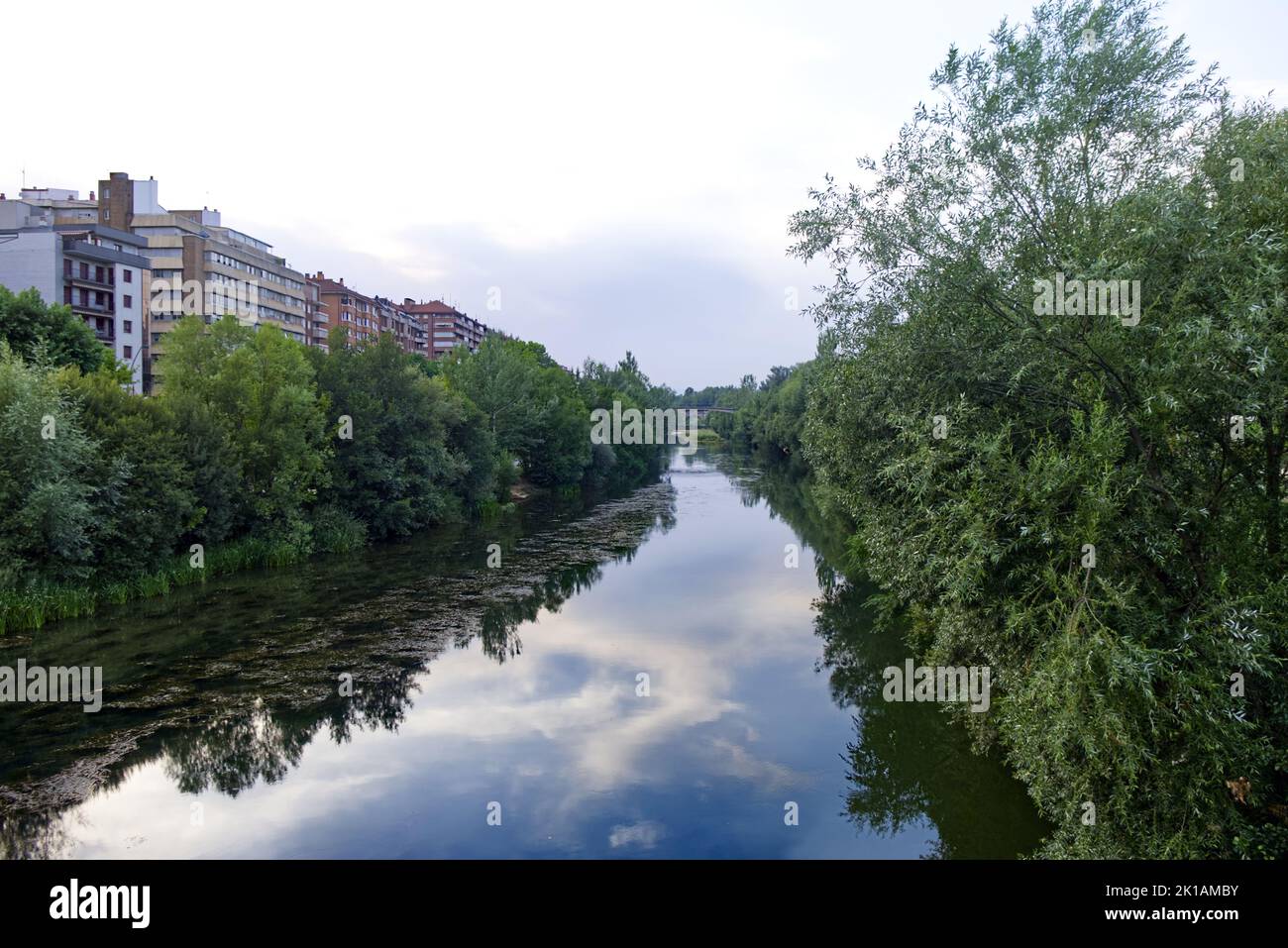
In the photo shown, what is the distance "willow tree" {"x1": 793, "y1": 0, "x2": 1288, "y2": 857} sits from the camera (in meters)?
8.78

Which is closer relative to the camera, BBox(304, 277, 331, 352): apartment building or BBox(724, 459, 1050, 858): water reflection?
BBox(724, 459, 1050, 858): water reflection

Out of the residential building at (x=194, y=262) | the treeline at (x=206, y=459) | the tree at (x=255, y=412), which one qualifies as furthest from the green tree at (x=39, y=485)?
the residential building at (x=194, y=262)

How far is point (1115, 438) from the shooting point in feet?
30.2

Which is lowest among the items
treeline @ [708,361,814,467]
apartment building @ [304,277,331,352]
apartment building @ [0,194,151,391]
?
treeline @ [708,361,814,467]

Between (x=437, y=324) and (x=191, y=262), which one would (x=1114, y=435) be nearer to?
(x=191, y=262)

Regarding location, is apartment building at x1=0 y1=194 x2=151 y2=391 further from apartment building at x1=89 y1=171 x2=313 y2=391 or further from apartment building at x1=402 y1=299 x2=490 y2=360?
apartment building at x1=402 y1=299 x2=490 y2=360

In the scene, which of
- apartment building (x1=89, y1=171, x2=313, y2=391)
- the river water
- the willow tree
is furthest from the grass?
apartment building (x1=89, y1=171, x2=313, y2=391)

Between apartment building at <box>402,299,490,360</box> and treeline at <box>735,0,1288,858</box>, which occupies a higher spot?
apartment building at <box>402,299,490,360</box>

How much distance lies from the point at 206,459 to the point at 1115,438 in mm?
27802

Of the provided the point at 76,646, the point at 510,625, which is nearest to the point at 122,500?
the point at 76,646

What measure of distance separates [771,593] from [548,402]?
36.3m

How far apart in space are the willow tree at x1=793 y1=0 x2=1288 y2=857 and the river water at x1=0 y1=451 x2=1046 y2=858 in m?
3.24

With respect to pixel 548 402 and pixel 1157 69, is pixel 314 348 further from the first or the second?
pixel 1157 69
